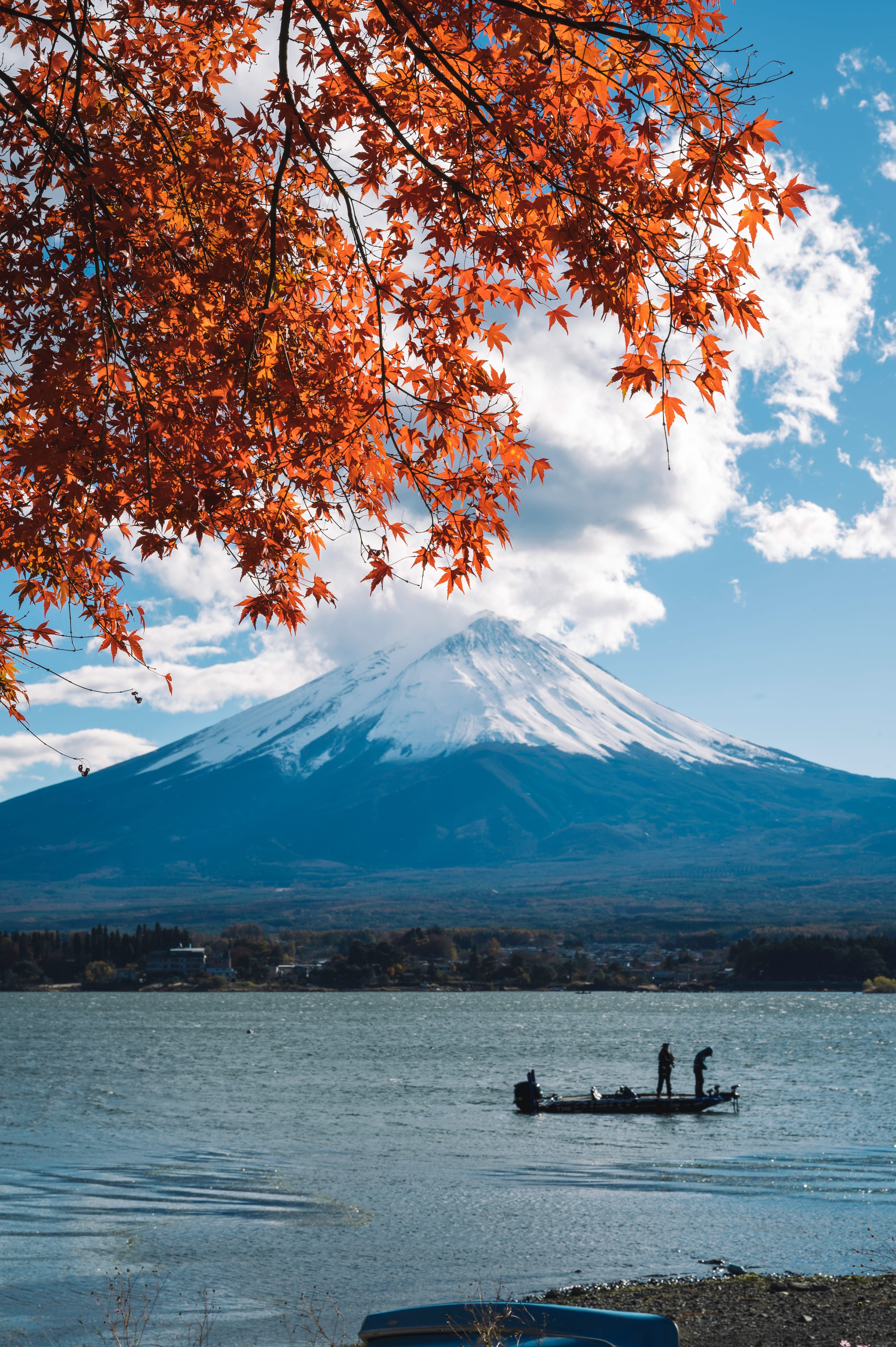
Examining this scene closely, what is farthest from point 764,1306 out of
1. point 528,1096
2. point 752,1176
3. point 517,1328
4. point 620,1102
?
point 620,1102

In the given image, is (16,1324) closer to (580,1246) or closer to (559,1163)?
(580,1246)

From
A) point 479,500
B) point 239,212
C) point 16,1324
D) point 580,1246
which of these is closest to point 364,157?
point 239,212

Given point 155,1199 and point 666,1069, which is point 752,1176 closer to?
point 155,1199

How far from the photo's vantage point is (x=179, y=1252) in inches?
877

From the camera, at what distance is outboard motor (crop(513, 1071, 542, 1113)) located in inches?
1756

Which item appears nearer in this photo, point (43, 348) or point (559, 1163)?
point (43, 348)

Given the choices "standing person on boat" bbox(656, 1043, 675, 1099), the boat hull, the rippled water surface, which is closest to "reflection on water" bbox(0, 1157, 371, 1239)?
the rippled water surface

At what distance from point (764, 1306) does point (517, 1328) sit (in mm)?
9637

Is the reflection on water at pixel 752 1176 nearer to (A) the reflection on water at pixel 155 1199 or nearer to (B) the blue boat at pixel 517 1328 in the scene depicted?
(A) the reflection on water at pixel 155 1199

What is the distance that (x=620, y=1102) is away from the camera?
4512 centimetres

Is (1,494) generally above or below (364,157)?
below

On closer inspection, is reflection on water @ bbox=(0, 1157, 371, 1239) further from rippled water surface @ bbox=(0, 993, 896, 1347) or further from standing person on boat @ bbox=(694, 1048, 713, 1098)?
standing person on boat @ bbox=(694, 1048, 713, 1098)

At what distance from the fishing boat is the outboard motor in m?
0.01

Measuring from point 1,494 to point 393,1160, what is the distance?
105ft
